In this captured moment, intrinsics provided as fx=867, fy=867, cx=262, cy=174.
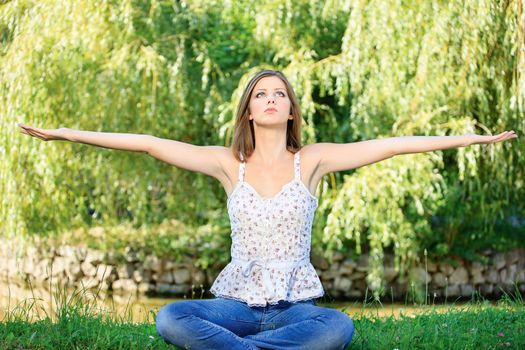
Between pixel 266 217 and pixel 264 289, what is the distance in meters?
0.27

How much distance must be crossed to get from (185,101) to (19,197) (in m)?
1.80

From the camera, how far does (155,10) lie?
809 cm

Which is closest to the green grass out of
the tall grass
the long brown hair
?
the tall grass

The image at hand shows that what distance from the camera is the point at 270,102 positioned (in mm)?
3328

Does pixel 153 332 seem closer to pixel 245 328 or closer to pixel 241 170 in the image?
pixel 245 328

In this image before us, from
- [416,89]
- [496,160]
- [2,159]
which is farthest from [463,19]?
[2,159]

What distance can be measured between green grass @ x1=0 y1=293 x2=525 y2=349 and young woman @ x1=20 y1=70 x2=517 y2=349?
0.33 metres

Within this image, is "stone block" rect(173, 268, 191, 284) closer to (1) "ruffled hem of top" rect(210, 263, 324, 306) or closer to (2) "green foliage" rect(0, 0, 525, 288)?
(2) "green foliage" rect(0, 0, 525, 288)

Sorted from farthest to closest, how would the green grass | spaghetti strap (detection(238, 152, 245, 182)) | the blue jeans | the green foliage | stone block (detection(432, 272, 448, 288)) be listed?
stone block (detection(432, 272, 448, 288)) < the green foliage < spaghetti strap (detection(238, 152, 245, 182)) < the green grass < the blue jeans

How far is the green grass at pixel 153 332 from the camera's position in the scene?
3.23 m

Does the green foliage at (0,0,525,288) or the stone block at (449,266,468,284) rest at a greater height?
the green foliage at (0,0,525,288)

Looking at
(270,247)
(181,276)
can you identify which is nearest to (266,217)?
(270,247)

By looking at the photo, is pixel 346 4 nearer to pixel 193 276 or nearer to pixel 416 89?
pixel 416 89

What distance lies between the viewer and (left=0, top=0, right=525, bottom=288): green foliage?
7.23 metres
